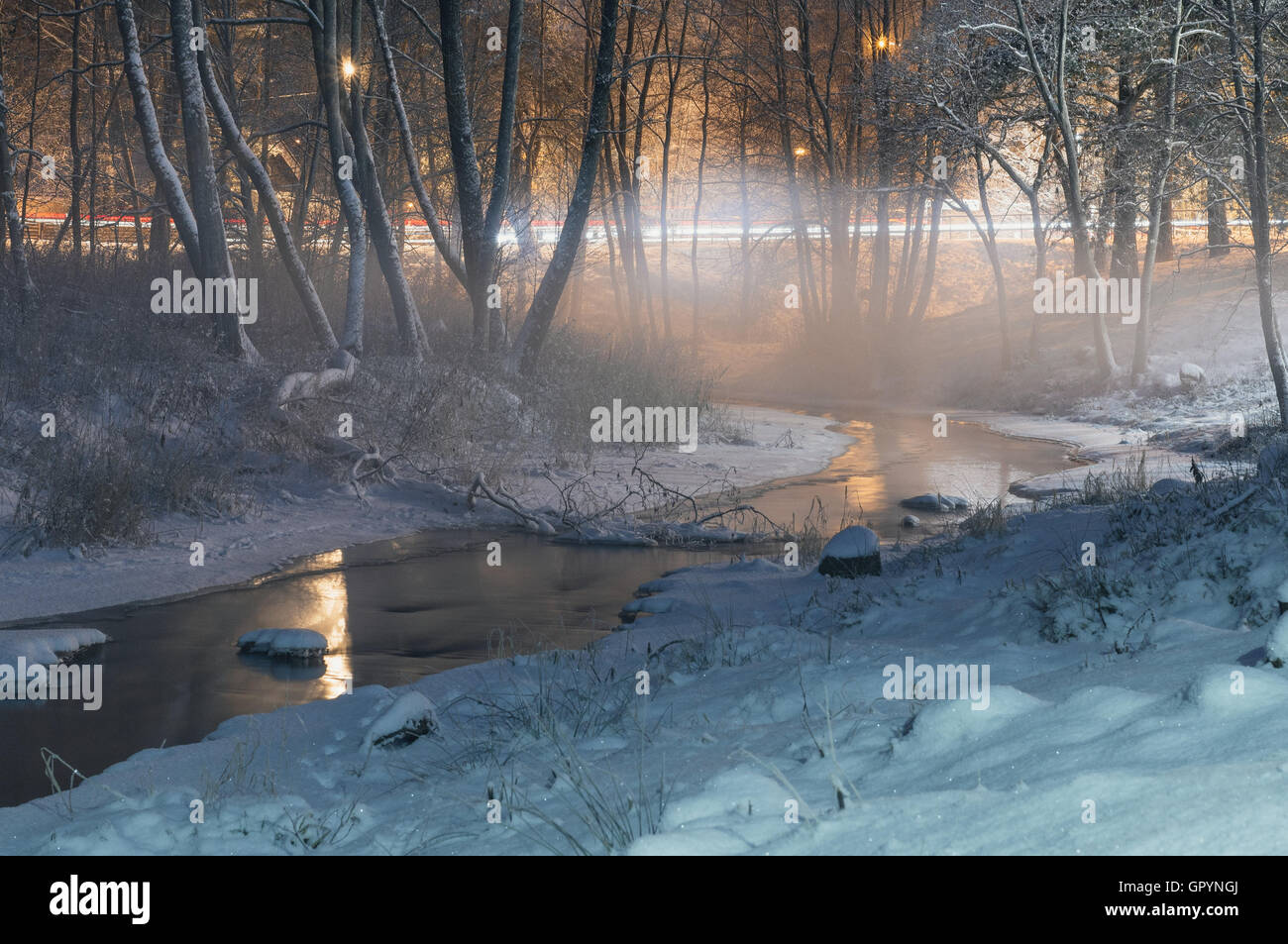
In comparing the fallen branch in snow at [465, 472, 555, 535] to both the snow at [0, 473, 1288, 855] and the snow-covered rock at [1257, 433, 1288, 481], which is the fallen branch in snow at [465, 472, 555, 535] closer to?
the snow at [0, 473, 1288, 855]

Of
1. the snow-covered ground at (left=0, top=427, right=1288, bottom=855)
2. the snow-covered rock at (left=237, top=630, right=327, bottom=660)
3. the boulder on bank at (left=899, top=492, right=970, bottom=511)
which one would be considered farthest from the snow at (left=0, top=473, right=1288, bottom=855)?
the boulder on bank at (left=899, top=492, right=970, bottom=511)

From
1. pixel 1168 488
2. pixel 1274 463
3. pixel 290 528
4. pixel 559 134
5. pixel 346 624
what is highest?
pixel 559 134

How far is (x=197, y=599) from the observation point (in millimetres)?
9258

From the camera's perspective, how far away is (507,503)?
1279 cm

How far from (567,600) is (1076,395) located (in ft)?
63.0

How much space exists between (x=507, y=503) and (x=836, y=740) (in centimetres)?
888

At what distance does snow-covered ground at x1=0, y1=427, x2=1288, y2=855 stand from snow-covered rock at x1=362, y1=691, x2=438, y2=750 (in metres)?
0.02

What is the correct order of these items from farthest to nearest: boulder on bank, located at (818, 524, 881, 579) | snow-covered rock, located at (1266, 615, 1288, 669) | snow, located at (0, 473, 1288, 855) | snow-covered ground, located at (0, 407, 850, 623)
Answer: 1. snow-covered ground, located at (0, 407, 850, 623)
2. boulder on bank, located at (818, 524, 881, 579)
3. snow-covered rock, located at (1266, 615, 1288, 669)
4. snow, located at (0, 473, 1288, 855)

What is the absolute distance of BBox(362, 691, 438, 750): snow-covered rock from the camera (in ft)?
17.6

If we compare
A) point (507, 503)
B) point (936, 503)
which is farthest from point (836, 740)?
point (936, 503)

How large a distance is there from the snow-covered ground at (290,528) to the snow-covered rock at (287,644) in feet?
5.71

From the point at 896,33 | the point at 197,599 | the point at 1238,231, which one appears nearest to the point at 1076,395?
the point at 896,33

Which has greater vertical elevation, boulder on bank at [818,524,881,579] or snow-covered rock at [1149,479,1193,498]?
snow-covered rock at [1149,479,1193,498]

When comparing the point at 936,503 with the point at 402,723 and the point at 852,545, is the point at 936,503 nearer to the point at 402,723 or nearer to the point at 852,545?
the point at 852,545
